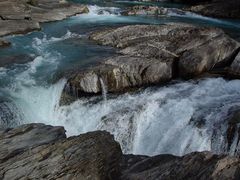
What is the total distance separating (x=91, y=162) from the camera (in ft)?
30.6

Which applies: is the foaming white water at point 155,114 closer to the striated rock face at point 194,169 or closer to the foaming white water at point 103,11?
the striated rock face at point 194,169

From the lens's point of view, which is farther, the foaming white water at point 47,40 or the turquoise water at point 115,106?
the foaming white water at point 47,40

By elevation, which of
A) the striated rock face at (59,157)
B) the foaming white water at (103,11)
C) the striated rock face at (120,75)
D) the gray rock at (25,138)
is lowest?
the foaming white water at (103,11)

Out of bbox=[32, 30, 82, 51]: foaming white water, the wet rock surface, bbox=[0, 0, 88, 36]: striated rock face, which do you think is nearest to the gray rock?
bbox=[32, 30, 82, 51]: foaming white water

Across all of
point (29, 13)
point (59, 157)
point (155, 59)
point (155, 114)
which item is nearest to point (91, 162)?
point (59, 157)

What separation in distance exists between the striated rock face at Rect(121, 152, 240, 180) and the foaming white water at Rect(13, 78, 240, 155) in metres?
4.03

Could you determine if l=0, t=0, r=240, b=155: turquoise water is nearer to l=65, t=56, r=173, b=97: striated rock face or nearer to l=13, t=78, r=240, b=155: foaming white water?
l=13, t=78, r=240, b=155: foaming white water

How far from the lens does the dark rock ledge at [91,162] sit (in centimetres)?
871

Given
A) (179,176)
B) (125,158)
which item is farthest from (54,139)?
(179,176)

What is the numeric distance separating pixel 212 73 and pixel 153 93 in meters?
3.24

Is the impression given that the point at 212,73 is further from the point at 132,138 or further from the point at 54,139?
the point at 54,139

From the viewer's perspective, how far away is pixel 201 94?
15.9 m

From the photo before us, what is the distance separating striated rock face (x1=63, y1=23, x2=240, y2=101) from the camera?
16328 mm

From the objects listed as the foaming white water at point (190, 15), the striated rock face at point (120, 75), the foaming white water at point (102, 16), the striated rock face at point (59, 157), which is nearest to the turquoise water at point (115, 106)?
Result: the striated rock face at point (120, 75)
